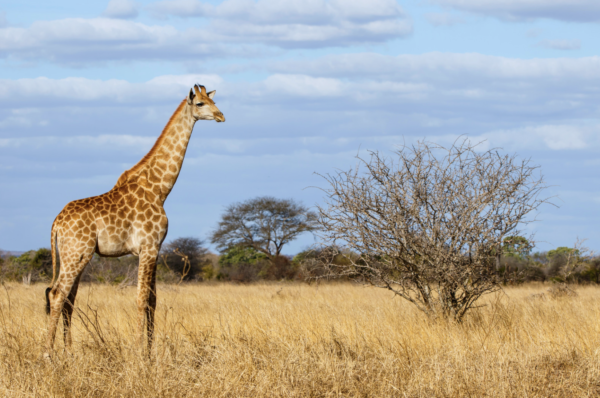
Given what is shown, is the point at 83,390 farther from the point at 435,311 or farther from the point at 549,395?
the point at 435,311

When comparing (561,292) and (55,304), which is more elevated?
(55,304)

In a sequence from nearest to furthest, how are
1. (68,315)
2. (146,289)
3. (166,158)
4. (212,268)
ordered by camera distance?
1. (146,289)
2. (68,315)
3. (166,158)
4. (212,268)

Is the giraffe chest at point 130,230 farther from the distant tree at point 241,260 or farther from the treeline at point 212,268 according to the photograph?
the distant tree at point 241,260

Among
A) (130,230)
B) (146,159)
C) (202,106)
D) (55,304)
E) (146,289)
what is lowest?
(55,304)

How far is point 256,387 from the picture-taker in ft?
16.4

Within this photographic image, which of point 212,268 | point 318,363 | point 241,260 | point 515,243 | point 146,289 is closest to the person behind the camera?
point 318,363

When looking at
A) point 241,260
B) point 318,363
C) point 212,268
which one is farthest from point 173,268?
point 318,363

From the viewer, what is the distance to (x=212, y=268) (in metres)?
30.4

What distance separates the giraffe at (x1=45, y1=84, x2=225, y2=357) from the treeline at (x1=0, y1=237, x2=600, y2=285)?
8600 mm

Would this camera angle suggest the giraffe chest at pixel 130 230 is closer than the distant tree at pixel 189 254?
Yes

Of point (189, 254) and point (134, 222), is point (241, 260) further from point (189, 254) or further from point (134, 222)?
point (134, 222)

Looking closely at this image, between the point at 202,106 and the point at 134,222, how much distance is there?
1588mm

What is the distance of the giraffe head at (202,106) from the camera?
22.8ft

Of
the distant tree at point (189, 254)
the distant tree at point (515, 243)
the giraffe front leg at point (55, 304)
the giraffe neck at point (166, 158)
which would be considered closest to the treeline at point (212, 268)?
the distant tree at point (189, 254)
